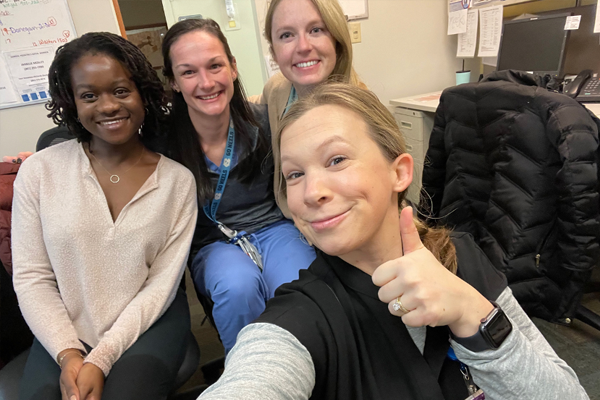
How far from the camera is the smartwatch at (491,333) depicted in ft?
1.98

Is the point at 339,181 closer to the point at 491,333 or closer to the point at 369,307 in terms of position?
the point at 369,307

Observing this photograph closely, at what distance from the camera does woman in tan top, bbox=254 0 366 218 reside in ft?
4.28

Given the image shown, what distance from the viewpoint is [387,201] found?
726 millimetres

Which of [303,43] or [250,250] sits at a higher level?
[303,43]

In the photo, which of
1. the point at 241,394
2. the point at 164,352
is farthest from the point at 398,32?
the point at 241,394

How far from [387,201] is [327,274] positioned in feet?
0.61

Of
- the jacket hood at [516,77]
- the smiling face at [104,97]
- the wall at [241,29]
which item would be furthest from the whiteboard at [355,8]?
the smiling face at [104,97]

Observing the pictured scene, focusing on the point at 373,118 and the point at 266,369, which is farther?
the point at 373,118

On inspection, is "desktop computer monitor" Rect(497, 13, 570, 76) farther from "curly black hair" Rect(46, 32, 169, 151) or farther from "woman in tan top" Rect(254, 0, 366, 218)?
"curly black hair" Rect(46, 32, 169, 151)

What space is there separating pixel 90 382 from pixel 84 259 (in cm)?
34

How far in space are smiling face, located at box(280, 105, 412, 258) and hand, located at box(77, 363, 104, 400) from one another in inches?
27.3

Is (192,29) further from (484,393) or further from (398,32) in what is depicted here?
(398,32)

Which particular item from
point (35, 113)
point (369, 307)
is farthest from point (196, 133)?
point (35, 113)

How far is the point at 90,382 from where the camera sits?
94cm
